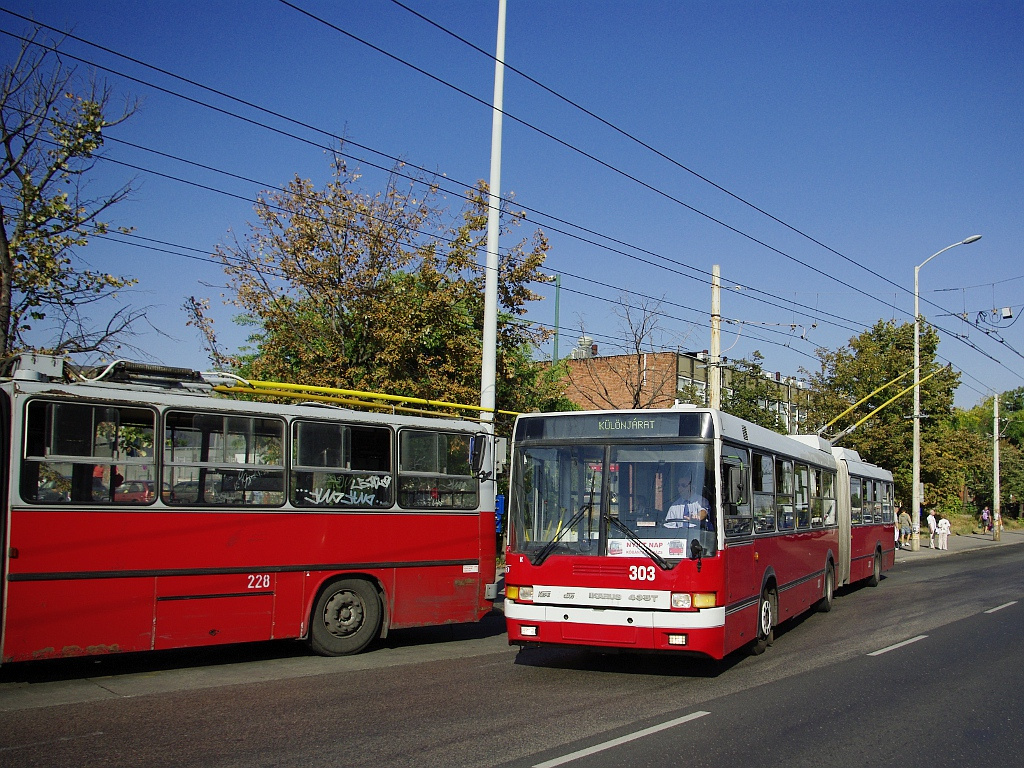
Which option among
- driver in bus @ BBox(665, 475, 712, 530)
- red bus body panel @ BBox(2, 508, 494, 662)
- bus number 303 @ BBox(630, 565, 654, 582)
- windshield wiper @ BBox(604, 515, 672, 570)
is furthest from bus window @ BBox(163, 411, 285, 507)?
driver in bus @ BBox(665, 475, 712, 530)

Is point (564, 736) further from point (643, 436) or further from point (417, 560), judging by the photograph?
point (417, 560)

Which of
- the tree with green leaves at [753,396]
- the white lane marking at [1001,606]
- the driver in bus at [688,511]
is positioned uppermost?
the tree with green leaves at [753,396]

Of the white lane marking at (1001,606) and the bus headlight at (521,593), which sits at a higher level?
the bus headlight at (521,593)

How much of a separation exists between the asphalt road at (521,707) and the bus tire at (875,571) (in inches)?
338

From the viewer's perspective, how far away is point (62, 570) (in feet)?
29.8

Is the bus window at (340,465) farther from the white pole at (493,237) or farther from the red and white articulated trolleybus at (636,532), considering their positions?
the white pole at (493,237)

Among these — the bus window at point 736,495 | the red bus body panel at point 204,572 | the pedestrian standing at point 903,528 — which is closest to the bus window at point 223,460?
the red bus body panel at point 204,572

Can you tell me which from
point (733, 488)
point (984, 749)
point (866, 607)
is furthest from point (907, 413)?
point (984, 749)

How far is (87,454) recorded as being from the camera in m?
9.32

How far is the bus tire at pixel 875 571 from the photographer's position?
21833 millimetres

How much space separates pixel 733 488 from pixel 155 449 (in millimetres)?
6055

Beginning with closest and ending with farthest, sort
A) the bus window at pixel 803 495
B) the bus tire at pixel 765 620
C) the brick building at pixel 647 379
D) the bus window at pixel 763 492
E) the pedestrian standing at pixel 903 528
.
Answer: the bus window at pixel 763 492
the bus tire at pixel 765 620
the bus window at pixel 803 495
the pedestrian standing at pixel 903 528
the brick building at pixel 647 379

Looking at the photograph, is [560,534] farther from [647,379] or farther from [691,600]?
[647,379]

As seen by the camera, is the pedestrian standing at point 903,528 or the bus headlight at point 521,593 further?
the pedestrian standing at point 903,528
